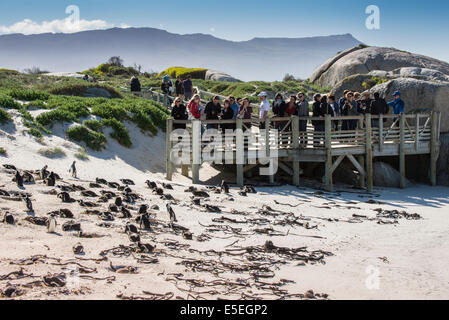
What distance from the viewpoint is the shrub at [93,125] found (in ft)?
64.8

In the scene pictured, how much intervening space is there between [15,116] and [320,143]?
10139 millimetres

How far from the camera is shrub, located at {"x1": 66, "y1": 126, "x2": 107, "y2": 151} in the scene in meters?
18.5

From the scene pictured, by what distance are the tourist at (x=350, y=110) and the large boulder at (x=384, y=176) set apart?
197 cm

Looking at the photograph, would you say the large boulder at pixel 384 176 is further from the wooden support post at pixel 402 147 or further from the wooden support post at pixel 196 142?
the wooden support post at pixel 196 142

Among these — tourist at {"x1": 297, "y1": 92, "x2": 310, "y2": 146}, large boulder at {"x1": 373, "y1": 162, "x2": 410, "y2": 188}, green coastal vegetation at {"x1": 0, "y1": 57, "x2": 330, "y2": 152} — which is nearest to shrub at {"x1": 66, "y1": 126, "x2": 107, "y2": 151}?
green coastal vegetation at {"x1": 0, "y1": 57, "x2": 330, "y2": 152}

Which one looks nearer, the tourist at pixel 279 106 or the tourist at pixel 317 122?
the tourist at pixel 279 106

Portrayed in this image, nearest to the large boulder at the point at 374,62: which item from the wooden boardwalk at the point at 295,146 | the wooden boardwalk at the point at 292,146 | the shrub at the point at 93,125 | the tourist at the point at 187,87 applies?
the tourist at the point at 187,87

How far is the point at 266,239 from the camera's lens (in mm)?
11000

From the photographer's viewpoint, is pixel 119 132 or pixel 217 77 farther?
pixel 217 77

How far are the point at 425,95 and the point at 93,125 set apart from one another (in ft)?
43.5

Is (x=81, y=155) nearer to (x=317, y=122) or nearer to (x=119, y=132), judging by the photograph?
(x=119, y=132)

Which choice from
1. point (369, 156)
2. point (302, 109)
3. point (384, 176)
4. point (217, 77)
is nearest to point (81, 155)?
point (302, 109)

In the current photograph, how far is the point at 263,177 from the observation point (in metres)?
18.8

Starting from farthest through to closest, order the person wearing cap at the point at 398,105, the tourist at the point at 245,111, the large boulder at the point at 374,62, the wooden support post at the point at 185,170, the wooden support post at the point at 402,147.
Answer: the large boulder at the point at 374,62 < the person wearing cap at the point at 398,105 < the wooden support post at the point at 402,147 < the wooden support post at the point at 185,170 < the tourist at the point at 245,111
